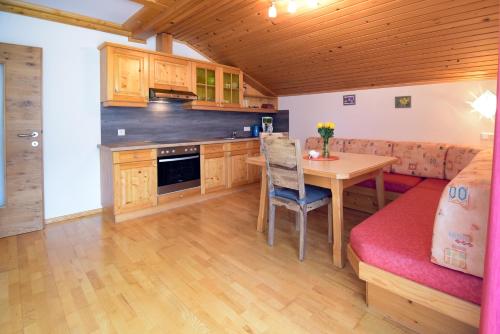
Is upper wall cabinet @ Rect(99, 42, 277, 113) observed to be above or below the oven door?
above

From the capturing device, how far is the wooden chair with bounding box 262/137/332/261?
2.22 meters

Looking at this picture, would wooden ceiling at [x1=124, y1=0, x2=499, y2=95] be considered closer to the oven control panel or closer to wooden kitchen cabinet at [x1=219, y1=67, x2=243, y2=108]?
wooden kitchen cabinet at [x1=219, y1=67, x2=243, y2=108]

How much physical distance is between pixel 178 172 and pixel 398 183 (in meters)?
2.76

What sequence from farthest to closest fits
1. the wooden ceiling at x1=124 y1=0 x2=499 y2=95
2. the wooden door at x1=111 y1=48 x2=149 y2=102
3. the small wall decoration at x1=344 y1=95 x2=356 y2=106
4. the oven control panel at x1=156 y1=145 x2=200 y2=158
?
the small wall decoration at x1=344 y1=95 x2=356 y2=106
the oven control panel at x1=156 y1=145 x2=200 y2=158
the wooden door at x1=111 y1=48 x2=149 y2=102
the wooden ceiling at x1=124 y1=0 x2=499 y2=95

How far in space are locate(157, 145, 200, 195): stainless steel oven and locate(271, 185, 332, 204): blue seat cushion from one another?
1.70 meters

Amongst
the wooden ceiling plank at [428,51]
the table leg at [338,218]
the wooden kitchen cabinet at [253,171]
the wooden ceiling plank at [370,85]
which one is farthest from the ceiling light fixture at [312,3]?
the wooden kitchen cabinet at [253,171]

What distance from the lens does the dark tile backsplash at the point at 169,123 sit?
11.9ft

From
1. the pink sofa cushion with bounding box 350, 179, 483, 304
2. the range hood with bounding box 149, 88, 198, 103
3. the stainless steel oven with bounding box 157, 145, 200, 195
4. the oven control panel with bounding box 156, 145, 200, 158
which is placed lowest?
the pink sofa cushion with bounding box 350, 179, 483, 304

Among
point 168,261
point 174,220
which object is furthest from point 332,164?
point 174,220

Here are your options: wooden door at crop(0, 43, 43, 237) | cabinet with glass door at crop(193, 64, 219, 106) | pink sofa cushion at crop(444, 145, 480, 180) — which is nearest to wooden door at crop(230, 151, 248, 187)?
cabinet with glass door at crop(193, 64, 219, 106)

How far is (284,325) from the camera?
157 cm

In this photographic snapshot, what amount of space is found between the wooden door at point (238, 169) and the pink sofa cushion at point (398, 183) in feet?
6.21

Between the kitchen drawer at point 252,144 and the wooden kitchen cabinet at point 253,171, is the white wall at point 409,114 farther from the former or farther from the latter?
the wooden kitchen cabinet at point 253,171

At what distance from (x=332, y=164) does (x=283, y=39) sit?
6.50 ft
